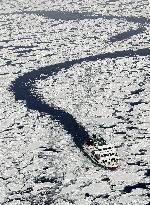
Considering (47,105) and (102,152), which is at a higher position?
(102,152)

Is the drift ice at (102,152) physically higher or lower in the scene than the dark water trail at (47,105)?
higher

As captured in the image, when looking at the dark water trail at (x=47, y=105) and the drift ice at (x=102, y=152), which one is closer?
the drift ice at (x=102, y=152)

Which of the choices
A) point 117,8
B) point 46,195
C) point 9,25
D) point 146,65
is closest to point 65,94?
point 146,65

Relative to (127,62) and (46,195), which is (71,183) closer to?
(46,195)

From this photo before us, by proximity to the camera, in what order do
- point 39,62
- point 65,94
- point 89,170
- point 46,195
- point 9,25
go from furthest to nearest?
point 9,25 → point 39,62 → point 65,94 → point 89,170 → point 46,195

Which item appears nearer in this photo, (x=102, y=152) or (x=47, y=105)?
(x=102, y=152)

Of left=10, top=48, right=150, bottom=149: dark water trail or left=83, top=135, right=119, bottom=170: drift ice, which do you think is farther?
left=10, top=48, right=150, bottom=149: dark water trail

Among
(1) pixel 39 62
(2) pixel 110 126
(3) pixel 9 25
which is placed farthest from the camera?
(3) pixel 9 25

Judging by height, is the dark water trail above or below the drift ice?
below
